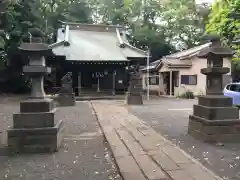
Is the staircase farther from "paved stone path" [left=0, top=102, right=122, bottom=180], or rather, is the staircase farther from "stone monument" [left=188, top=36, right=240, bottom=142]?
"stone monument" [left=188, top=36, right=240, bottom=142]

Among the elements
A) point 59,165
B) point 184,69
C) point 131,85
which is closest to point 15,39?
point 131,85

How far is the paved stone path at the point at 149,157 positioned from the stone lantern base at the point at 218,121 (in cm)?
108

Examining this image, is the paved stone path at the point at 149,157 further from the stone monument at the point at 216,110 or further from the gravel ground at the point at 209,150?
the stone monument at the point at 216,110

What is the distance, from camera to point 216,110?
22.5 feet

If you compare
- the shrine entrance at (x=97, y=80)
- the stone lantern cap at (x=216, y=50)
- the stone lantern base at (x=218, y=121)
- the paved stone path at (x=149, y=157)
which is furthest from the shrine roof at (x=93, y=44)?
the stone lantern base at (x=218, y=121)

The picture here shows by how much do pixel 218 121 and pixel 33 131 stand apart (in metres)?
4.67

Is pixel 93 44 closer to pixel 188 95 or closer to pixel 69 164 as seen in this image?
pixel 188 95

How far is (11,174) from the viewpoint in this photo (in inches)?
184

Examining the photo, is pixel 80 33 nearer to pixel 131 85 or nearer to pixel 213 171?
pixel 131 85

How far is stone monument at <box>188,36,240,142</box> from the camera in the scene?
6.80m

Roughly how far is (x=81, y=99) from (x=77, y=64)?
311cm

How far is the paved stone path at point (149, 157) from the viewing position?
445 centimetres

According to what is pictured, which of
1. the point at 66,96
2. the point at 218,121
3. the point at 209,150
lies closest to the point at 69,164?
the point at 209,150

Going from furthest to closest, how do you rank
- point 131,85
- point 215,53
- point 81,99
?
point 81,99 < point 131,85 < point 215,53
